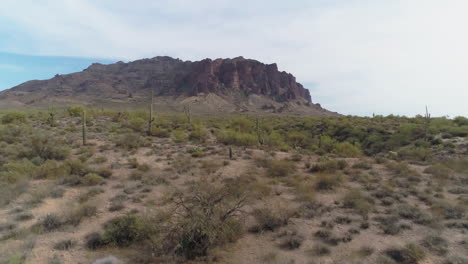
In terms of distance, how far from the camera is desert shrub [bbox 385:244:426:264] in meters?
5.75

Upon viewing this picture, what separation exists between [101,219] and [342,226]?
23.6ft

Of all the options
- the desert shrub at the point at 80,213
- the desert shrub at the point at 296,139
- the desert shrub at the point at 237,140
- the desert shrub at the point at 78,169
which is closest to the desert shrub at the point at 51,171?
the desert shrub at the point at 78,169

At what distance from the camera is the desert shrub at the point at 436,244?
6.05 metres

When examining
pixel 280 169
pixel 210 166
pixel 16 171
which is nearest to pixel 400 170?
pixel 280 169

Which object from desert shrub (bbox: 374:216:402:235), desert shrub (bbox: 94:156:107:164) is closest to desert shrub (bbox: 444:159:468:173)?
desert shrub (bbox: 374:216:402:235)

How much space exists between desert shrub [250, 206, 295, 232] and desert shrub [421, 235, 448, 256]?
3390 millimetres

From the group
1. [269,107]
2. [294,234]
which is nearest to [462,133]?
[294,234]

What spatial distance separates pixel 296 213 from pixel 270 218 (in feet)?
3.57

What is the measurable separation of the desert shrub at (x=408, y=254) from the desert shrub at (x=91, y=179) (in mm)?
10358

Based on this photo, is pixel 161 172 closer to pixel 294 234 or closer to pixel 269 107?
pixel 294 234

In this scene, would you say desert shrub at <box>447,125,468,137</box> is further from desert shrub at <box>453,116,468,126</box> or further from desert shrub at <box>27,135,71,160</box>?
desert shrub at <box>27,135,71,160</box>

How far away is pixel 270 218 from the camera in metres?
7.58

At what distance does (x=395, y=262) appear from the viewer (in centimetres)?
576

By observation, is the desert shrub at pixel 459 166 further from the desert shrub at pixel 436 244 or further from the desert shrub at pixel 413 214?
the desert shrub at pixel 436 244
